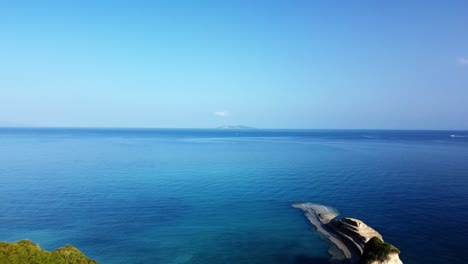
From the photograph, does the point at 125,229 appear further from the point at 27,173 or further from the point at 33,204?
the point at 27,173

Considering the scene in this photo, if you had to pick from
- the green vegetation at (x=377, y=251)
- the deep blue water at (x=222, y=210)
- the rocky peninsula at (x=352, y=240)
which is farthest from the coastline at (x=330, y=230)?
the green vegetation at (x=377, y=251)

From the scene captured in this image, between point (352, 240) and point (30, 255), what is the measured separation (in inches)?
1596

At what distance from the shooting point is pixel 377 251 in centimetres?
3553

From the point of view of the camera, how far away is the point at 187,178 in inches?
3580

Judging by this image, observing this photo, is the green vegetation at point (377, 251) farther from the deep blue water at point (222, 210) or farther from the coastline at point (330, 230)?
the deep blue water at point (222, 210)

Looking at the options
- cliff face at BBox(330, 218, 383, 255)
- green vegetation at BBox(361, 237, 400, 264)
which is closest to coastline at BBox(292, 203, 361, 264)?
cliff face at BBox(330, 218, 383, 255)

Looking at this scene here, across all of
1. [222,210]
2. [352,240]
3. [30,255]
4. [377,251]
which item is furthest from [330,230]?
[30,255]

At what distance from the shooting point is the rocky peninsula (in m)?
35.2

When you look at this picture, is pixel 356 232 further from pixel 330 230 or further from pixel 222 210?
pixel 222 210

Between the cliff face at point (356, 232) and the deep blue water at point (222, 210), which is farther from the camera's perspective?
the cliff face at point (356, 232)

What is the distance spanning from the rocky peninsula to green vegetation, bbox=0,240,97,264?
104 ft

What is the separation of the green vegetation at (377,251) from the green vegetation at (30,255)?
31.5m

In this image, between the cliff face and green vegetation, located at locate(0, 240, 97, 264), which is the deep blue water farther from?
green vegetation, located at locate(0, 240, 97, 264)

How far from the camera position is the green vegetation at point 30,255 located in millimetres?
25297
